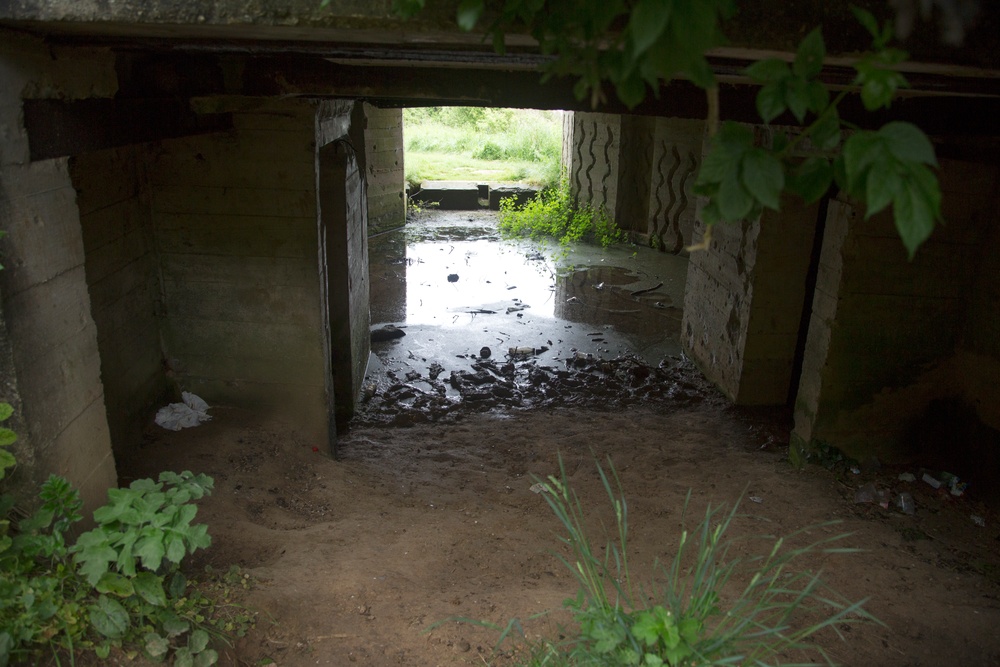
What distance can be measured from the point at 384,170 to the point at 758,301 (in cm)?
891

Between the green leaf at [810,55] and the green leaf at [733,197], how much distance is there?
0.31 m

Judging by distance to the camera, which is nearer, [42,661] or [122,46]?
[42,661]

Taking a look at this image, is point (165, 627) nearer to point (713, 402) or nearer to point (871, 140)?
point (871, 140)

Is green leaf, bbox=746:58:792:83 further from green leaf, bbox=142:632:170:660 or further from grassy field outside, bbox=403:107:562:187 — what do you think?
grassy field outside, bbox=403:107:562:187

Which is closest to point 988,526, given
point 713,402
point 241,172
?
point 713,402

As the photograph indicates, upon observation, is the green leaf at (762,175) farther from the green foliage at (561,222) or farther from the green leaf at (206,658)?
the green foliage at (561,222)

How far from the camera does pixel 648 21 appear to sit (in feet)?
A: 4.75

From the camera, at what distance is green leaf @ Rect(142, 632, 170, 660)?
2.45 metres

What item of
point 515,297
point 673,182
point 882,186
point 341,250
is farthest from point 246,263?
point 673,182

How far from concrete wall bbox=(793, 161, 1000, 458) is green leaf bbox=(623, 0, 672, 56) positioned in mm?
3783

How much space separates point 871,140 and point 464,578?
9.44ft

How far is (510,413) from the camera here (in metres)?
6.73

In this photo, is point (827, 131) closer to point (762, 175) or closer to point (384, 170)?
point (762, 175)

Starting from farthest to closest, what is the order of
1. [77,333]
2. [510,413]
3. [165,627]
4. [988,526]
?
[510,413] < [988,526] < [77,333] < [165,627]
